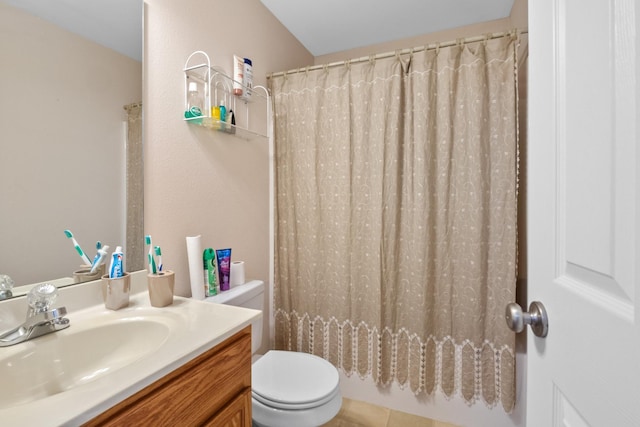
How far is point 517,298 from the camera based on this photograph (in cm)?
165

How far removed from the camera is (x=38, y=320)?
0.75m

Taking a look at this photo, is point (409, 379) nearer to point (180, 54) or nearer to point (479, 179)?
point (479, 179)

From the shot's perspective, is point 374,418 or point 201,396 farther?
point 374,418

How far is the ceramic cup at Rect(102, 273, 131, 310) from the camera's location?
96cm

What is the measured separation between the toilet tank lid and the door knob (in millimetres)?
1087

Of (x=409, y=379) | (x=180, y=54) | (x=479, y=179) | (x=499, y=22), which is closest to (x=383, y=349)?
(x=409, y=379)

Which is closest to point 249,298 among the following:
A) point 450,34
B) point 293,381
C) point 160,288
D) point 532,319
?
point 293,381

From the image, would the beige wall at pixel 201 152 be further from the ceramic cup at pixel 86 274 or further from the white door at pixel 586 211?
the white door at pixel 586 211

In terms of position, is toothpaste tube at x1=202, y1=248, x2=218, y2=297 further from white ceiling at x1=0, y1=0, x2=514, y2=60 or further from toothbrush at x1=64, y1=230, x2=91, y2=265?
white ceiling at x1=0, y1=0, x2=514, y2=60

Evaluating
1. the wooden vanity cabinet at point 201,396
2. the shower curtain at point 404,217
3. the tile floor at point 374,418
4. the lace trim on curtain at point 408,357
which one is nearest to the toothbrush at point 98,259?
the wooden vanity cabinet at point 201,396

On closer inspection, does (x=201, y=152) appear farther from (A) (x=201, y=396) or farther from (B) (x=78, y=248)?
(A) (x=201, y=396)

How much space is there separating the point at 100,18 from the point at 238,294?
47.0 inches

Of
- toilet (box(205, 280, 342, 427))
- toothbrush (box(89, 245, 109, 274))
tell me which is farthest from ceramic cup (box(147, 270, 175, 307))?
toilet (box(205, 280, 342, 427))

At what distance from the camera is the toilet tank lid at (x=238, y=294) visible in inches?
51.6
